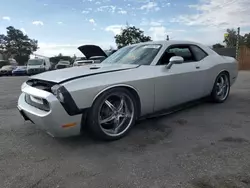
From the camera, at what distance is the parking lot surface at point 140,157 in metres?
2.21

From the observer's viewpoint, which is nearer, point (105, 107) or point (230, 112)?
point (105, 107)

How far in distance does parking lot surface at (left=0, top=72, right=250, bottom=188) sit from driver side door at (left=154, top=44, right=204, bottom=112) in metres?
0.40

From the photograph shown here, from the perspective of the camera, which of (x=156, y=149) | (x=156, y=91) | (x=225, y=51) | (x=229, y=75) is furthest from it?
(x=225, y=51)

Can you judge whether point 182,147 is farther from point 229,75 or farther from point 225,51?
point 225,51

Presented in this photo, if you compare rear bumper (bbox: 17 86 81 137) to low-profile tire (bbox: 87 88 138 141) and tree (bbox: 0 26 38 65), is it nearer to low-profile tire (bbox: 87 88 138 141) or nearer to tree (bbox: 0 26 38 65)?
low-profile tire (bbox: 87 88 138 141)

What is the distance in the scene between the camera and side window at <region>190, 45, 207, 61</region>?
4.56m

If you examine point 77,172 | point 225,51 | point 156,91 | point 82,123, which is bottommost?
point 77,172

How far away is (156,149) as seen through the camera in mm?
2885

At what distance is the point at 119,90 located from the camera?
3150mm

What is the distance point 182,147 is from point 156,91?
97cm

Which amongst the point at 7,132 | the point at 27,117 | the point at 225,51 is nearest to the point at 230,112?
the point at 27,117

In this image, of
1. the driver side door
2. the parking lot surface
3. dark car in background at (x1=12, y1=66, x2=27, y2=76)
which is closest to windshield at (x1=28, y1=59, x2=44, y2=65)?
dark car in background at (x1=12, y1=66, x2=27, y2=76)

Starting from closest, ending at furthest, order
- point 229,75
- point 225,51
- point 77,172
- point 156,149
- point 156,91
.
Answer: point 77,172, point 156,149, point 156,91, point 229,75, point 225,51

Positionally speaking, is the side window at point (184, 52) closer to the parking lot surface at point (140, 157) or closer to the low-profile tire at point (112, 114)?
the parking lot surface at point (140, 157)
